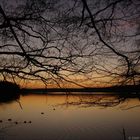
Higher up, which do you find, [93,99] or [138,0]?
[138,0]

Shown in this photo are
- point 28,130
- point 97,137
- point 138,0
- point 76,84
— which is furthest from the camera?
point 28,130

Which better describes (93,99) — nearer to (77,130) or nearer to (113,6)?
(113,6)

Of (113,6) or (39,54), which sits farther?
(39,54)

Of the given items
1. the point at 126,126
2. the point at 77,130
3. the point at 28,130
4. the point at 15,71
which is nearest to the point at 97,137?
the point at 77,130

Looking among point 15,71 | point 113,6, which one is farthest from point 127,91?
point 15,71

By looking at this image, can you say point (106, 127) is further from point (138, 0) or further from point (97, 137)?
point (138, 0)

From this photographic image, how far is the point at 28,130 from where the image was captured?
1944 cm

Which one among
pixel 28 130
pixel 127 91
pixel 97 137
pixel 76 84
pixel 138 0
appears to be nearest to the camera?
pixel 138 0

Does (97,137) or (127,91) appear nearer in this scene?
(127,91)

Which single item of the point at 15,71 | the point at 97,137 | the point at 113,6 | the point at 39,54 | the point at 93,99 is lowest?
the point at 97,137

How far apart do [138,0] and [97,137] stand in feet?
44.7

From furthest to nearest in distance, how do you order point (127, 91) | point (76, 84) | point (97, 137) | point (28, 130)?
point (28, 130), point (97, 137), point (127, 91), point (76, 84)

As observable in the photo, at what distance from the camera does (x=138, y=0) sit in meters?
4.99

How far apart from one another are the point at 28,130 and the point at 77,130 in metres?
3.82
